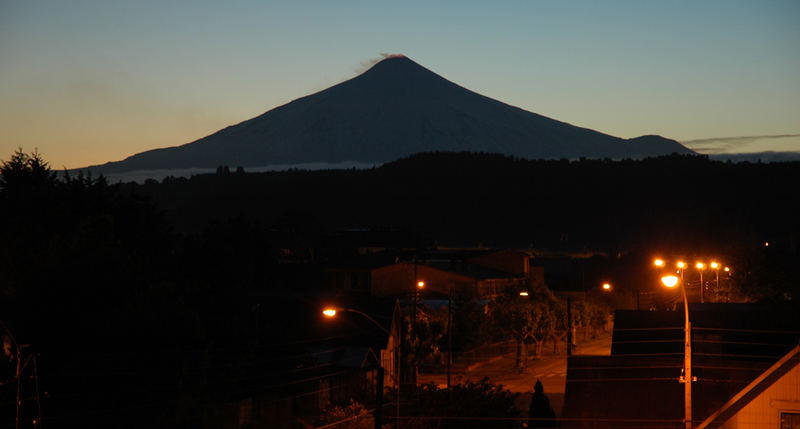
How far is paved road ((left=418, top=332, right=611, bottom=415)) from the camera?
38.8 meters

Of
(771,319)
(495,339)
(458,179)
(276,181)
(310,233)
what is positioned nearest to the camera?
(771,319)

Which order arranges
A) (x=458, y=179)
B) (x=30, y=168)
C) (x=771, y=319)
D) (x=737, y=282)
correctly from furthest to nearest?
(x=458, y=179) < (x=30, y=168) < (x=737, y=282) < (x=771, y=319)

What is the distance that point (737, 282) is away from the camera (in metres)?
51.5

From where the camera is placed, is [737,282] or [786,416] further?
[737,282]

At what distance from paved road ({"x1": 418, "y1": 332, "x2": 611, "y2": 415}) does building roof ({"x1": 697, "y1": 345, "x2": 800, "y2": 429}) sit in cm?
1472

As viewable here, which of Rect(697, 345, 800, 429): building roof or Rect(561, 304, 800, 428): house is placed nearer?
Rect(697, 345, 800, 429): building roof

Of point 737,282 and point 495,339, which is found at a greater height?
point 737,282

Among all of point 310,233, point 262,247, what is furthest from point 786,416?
point 310,233

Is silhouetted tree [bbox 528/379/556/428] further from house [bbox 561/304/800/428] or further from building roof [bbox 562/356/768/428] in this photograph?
building roof [bbox 562/356/768/428]

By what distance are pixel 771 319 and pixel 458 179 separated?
115 meters

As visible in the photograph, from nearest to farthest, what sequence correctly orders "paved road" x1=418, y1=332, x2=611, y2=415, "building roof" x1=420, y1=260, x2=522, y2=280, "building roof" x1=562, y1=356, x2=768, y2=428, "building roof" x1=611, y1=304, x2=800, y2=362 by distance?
"building roof" x1=562, y1=356, x2=768, y2=428, "building roof" x1=611, y1=304, x2=800, y2=362, "paved road" x1=418, y1=332, x2=611, y2=415, "building roof" x1=420, y1=260, x2=522, y2=280

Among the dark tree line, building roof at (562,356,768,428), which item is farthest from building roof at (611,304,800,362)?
the dark tree line

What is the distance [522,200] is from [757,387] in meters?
117

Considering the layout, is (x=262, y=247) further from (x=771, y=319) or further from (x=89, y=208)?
(x=771, y=319)
